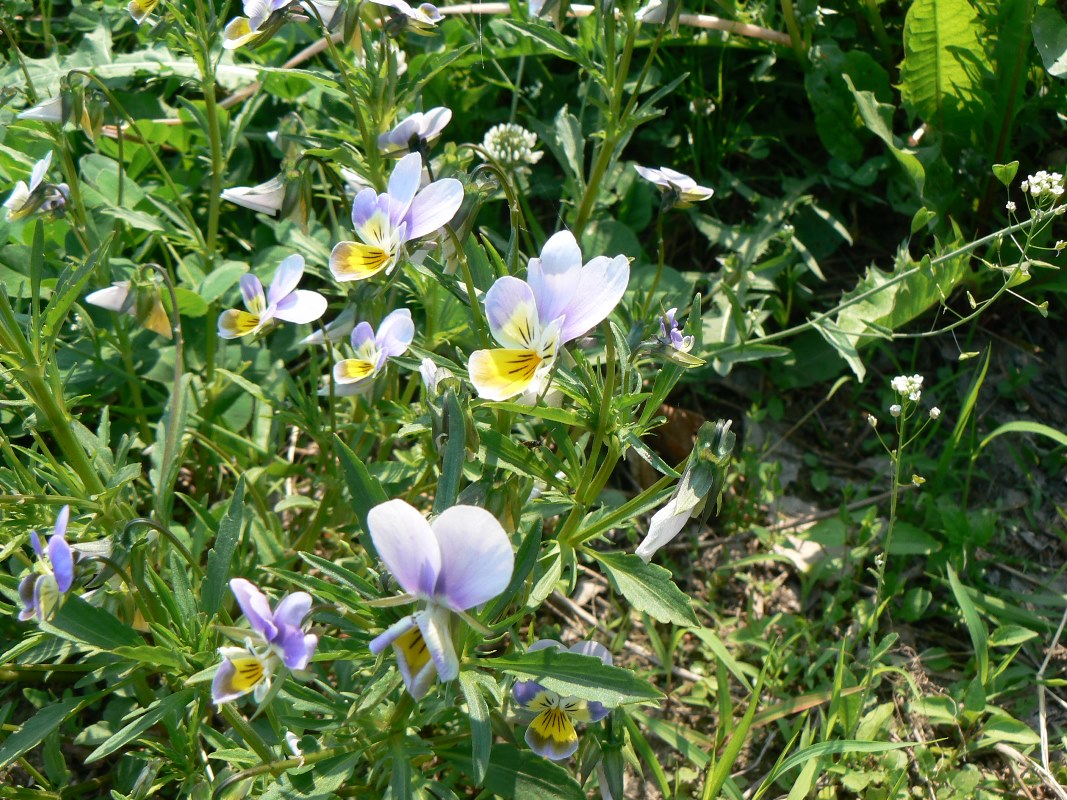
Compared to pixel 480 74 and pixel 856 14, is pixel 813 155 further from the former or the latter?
pixel 480 74

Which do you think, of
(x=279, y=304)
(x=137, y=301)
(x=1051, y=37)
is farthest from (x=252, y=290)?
(x=1051, y=37)

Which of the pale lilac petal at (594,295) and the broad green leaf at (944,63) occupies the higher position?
the pale lilac petal at (594,295)

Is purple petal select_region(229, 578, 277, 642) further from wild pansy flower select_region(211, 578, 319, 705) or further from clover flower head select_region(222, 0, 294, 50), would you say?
clover flower head select_region(222, 0, 294, 50)

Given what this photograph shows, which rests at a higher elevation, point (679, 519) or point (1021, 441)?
point (679, 519)

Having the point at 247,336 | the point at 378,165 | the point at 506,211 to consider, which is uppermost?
the point at 378,165

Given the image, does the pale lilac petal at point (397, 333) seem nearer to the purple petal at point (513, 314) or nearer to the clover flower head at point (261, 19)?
the purple petal at point (513, 314)

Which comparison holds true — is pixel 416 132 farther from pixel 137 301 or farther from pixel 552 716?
pixel 552 716

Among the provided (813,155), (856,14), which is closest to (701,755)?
(813,155)

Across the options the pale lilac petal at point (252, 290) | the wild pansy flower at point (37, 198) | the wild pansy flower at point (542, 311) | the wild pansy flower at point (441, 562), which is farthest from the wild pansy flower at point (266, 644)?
the wild pansy flower at point (37, 198)
